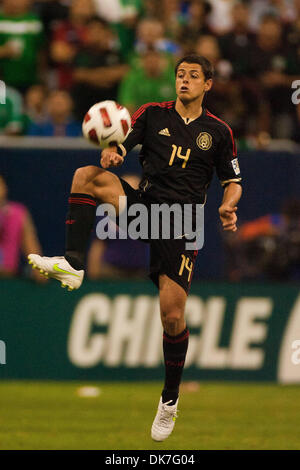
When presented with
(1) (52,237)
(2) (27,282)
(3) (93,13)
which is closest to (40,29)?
(3) (93,13)

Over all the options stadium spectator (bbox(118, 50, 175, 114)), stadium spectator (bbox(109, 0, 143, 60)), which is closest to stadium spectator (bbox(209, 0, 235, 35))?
stadium spectator (bbox(109, 0, 143, 60))

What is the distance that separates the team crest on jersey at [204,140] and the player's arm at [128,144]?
42 cm

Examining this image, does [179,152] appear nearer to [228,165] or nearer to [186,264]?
[228,165]

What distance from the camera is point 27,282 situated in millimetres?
11250

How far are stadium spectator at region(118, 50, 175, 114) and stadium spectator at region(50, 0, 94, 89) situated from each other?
961 mm

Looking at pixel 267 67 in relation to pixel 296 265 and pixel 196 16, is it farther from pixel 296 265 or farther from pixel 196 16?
pixel 296 265

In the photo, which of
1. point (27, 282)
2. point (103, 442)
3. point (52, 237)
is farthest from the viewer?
point (52, 237)

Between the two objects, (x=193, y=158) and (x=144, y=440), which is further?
(x=144, y=440)

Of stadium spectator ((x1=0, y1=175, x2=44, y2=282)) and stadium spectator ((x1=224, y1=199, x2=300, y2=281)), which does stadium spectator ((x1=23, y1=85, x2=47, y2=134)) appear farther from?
stadium spectator ((x1=224, y1=199, x2=300, y2=281))

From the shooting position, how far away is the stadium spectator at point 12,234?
1155 cm

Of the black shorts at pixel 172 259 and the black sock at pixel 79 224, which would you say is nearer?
the black sock at pixel 79 224

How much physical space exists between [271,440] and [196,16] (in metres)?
6.37
